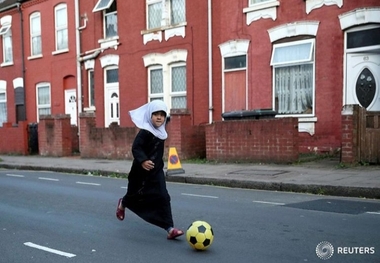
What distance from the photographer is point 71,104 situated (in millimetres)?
21469

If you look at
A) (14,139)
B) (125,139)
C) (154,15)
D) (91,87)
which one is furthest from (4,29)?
(125,139)

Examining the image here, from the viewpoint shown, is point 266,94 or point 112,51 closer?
point 266,94

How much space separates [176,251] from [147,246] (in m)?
0.44

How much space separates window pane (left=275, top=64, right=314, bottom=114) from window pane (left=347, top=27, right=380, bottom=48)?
4.52 ft

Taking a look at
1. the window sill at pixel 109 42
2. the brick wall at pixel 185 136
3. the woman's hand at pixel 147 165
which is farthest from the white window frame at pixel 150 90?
the woman's hand at pixel 147 165

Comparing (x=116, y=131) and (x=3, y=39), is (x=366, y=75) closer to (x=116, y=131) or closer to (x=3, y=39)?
(x=116, y=131)

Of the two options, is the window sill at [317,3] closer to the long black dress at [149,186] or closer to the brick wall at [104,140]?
the brick wall at [104,140]

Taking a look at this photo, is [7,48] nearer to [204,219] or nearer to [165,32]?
[165,32]

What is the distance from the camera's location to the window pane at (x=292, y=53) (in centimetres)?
1323

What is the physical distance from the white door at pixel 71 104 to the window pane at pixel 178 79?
634 cm

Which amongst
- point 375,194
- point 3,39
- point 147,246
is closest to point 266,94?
point 375,194

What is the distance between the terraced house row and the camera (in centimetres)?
1236

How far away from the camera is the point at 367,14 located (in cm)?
1186

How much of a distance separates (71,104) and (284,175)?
14.1 metres
